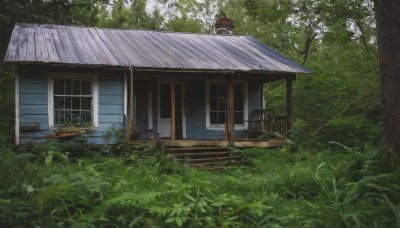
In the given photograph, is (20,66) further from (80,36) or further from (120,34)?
(120,34)

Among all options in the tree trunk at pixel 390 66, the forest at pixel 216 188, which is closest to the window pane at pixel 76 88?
the forest at pixel 216 188

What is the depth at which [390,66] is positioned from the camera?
597 cm

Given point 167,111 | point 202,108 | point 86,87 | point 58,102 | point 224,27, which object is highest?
point 224,27

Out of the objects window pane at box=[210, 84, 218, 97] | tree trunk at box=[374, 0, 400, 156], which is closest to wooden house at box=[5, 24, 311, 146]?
window pane at box=[210, 84, 218, 97]

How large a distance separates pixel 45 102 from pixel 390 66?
8404 mm

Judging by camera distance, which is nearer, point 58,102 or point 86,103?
point 58,102

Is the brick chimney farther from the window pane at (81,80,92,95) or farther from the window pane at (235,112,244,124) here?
the window pane at (81,80,92,95)

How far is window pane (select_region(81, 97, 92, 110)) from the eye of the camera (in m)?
11.0

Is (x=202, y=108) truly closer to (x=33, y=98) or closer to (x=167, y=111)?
(x=167, y=111)

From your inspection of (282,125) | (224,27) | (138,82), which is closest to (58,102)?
(138,82)

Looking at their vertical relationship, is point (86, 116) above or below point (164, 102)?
below

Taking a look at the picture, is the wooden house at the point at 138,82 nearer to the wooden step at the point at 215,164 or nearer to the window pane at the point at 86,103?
the window pane at the point at 86,103

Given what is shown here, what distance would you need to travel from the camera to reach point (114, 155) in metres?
10.5

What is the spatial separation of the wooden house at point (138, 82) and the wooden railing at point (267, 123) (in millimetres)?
35
